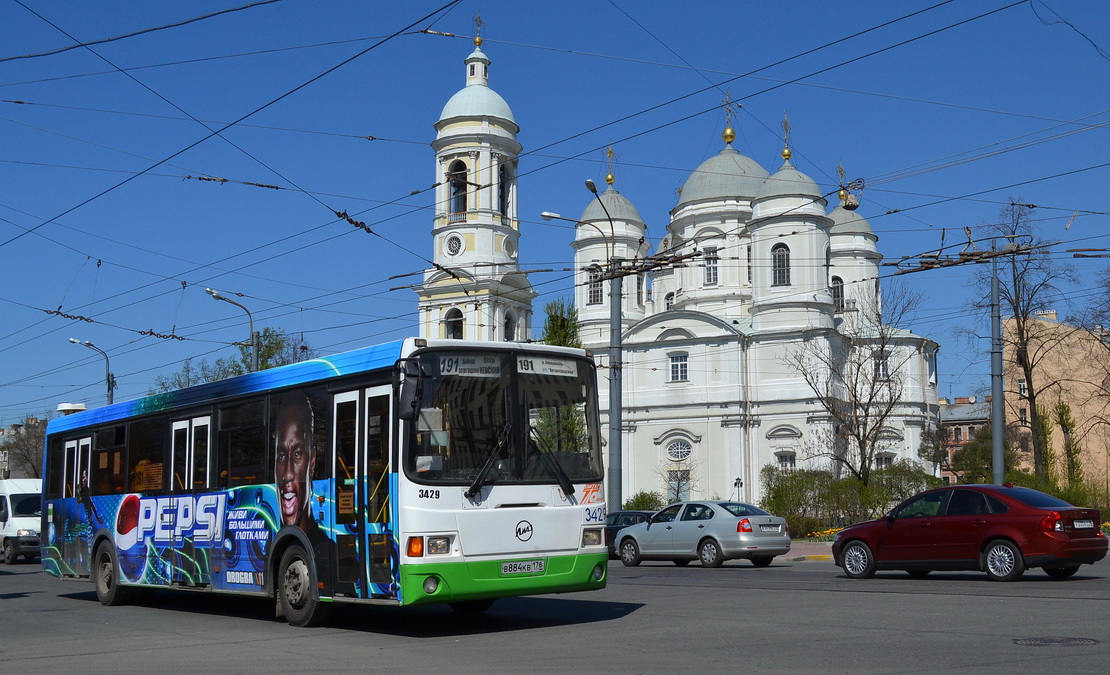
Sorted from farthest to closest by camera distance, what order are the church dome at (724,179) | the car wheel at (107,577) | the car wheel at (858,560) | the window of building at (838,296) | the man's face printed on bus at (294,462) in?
the church dome at (724,179) → the window of building at (838,296) → the car wheel at (858,560) → the car wheel at (107,577) → the man's face printed on bus at (294,462)

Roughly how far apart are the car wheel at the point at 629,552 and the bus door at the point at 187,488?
1222 centimetres

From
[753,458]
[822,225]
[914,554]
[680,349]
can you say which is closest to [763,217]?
[822,225]

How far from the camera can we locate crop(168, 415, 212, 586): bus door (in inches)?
575

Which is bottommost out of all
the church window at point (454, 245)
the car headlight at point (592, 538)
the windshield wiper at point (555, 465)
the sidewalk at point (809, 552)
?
the sidewalk at point (809, 552)

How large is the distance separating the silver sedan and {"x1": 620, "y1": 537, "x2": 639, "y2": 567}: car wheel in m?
0.02

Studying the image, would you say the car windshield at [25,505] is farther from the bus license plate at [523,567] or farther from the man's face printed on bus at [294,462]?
the bus license plate at [523,567]

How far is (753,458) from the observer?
6450 centimetres

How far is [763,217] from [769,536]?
41.7 m

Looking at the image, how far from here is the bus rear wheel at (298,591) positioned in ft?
40.6

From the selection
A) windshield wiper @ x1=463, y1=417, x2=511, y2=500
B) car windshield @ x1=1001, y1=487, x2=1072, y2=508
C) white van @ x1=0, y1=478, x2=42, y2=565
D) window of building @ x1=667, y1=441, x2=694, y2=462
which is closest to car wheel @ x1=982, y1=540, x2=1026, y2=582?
car windshield @ x1=1001, y1=487, x2=1072, y2=508

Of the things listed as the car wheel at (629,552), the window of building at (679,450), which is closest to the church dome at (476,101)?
the window of building at (679,450)

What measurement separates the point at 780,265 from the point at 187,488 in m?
53.1

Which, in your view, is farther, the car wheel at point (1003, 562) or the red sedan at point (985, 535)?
the car wheel at point (1003, 562)

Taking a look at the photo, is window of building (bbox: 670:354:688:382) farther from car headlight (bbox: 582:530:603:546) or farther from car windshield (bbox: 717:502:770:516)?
car headlight (bbox: 582:530:603:546)
